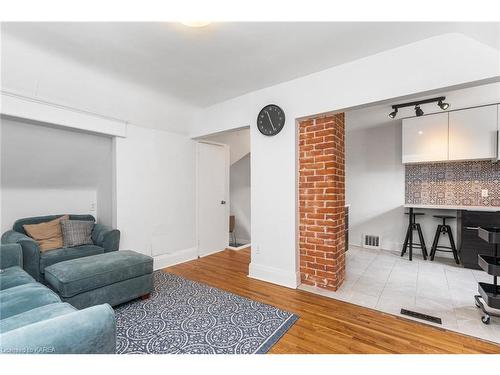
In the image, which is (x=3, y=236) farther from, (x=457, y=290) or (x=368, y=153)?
(x=368, y=153)

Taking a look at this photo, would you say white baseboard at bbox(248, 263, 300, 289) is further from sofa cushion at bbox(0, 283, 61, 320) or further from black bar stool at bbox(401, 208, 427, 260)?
black bar stool at bbox(401, 208, 427, 260)

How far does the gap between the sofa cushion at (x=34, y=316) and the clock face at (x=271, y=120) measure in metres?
2.50

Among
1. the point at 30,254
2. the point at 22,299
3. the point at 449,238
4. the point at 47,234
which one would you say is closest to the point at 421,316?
the point at 449,238

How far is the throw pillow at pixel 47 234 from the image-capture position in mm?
2707

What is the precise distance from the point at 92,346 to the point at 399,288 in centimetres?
297

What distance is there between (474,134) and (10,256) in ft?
19.1

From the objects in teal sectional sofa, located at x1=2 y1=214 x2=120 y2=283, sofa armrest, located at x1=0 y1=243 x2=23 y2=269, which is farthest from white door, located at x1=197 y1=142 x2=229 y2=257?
sofa armrest, located at x1=0 y1=243 x2=23 y2=269

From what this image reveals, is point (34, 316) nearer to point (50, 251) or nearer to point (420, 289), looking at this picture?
point (50, 251)

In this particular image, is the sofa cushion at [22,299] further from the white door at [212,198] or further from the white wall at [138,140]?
the white door at [212,198]

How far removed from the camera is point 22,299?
1.51 m

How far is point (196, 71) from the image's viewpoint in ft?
8.63

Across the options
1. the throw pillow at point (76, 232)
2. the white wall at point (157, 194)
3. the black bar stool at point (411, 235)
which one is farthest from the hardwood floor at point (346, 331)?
the black bar stool at point (411, 235)

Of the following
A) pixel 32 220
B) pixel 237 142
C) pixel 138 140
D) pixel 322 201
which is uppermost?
pixel 237 142
